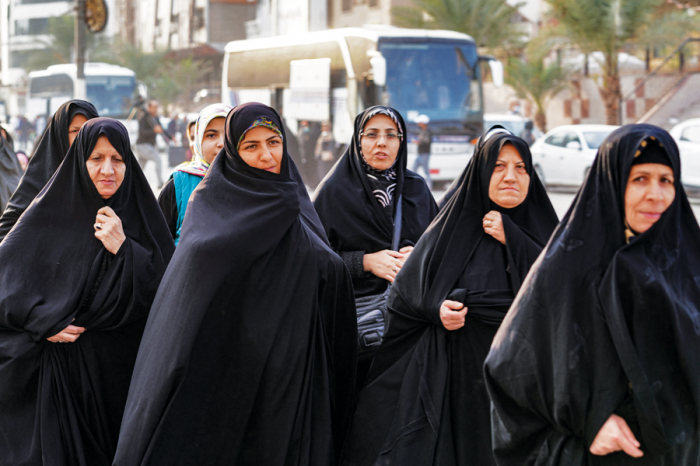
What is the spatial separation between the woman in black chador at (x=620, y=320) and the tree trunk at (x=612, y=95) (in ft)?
72.1

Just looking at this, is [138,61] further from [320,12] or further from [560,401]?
[560,401]

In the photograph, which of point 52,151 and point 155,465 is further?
point 52,151

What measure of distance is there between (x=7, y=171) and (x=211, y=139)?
2.86 metres

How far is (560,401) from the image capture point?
221cm

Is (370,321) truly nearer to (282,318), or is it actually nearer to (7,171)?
(282,318)

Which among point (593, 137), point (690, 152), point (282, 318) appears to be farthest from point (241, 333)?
point (593, 137)

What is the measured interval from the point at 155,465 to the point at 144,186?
1097 mm

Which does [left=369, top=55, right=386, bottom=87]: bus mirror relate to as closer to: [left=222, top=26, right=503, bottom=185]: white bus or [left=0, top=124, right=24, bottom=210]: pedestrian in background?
[left=222, top=26, right=503, bottom=185]: white bus

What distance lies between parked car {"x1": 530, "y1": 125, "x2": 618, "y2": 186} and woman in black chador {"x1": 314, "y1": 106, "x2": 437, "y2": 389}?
1214cm

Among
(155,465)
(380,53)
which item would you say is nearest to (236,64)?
(380,53)

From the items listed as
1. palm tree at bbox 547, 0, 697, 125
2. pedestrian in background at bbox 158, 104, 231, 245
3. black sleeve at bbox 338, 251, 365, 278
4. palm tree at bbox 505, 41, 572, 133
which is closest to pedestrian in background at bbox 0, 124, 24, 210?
pedestrian in background at bbox 158, 104, 231, 245

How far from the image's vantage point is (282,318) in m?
2.96

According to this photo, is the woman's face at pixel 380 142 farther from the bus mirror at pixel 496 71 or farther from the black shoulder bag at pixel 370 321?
the bus mirror at pixel 496 71

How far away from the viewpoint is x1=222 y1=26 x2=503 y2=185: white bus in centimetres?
1498
